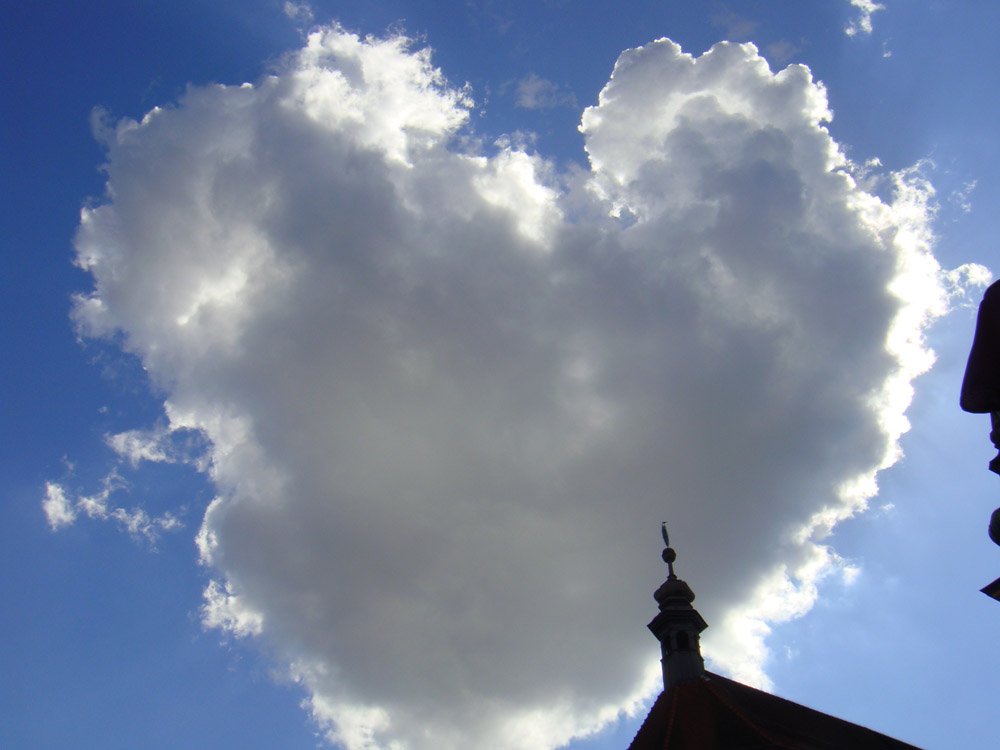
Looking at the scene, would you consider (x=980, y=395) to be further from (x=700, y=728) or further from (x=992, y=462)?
(x=700, y=728)

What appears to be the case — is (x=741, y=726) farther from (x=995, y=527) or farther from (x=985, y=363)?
(x=985, y=363)

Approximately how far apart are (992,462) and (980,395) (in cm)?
238

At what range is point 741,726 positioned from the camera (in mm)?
26266

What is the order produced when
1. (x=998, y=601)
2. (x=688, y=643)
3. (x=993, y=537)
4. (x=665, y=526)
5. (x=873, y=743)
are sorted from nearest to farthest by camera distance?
(x=993, y=537), (x=998, y=601), (x=873, y=743), (x=688, y=643), (x=665, y=526)

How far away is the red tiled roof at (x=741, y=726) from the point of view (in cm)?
2559

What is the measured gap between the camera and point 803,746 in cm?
2483

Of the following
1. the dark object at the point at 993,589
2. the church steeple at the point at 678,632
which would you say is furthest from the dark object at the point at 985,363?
the church steeple at the point at 678,632

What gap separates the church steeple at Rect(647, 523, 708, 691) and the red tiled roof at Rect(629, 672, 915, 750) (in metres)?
2.88

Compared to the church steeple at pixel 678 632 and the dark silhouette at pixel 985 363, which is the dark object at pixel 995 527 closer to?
the dark silhouette at pixel 985 363

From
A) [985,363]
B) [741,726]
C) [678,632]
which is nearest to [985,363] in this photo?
[985,363]

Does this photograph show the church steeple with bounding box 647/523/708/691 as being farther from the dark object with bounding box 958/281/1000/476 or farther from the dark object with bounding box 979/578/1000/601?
the dark object with bounding box 958/281/1000/476

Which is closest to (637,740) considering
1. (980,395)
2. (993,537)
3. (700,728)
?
(700,728)

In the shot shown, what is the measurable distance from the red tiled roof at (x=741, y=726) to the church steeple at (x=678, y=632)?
2.88m

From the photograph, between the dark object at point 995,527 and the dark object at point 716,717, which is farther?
the dark object at point 716,717
